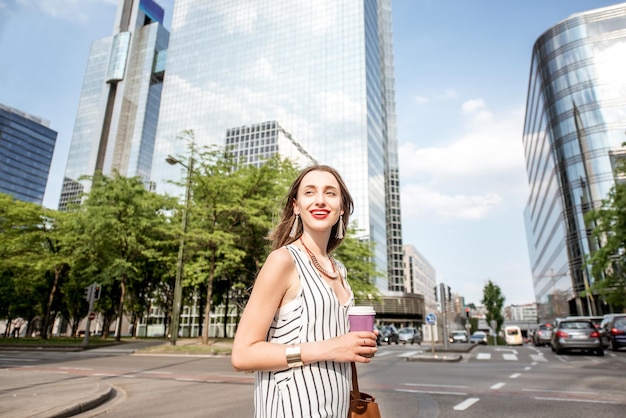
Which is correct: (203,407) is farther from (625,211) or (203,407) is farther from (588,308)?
(588,308)

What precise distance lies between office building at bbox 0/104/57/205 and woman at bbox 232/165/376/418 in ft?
562

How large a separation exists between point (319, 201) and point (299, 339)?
611mm

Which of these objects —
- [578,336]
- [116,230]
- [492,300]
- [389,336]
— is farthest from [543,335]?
[492,300]

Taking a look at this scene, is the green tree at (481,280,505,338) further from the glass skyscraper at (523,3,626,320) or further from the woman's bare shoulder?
the woman's bare shoulder

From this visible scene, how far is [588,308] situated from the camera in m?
47.4

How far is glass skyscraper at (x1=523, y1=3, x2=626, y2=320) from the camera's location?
153ft

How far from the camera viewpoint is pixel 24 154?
147 metres

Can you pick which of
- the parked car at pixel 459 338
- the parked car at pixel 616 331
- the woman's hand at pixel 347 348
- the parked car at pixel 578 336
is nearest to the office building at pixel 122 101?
the parked car at pixel 459 338

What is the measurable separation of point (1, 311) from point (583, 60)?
74434 mm

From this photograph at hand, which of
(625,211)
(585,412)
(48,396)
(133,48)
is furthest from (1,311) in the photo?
(133,48)

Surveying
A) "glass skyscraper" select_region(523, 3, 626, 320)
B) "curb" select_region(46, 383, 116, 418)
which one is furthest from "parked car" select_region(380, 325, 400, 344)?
"curb" select_region(46, 383, 116, 418)

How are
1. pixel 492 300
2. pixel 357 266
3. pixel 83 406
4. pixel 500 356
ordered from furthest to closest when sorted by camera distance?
pixel 492 300 → pixel 357 266 → pixel 500 356 → pixel 83 406

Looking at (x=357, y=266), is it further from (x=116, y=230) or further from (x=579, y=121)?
(x=579, y=121)

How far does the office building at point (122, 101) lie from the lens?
12650 centimetres
